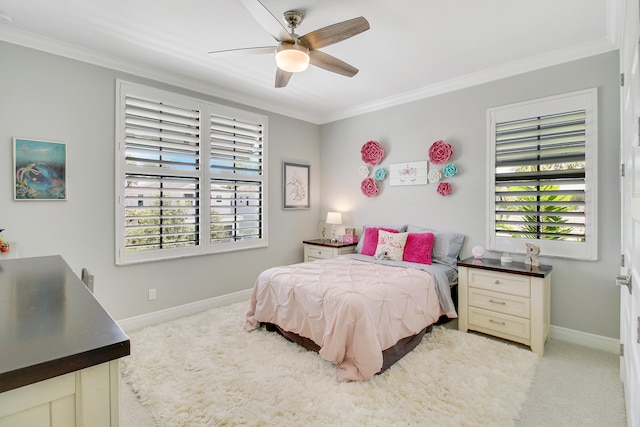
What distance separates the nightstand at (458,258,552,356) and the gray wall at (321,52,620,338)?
13.2 inches

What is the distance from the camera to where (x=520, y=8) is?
2350 mm

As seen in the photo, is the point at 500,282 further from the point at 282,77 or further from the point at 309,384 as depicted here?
the point at 282,77

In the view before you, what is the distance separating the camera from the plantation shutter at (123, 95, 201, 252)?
3236mm

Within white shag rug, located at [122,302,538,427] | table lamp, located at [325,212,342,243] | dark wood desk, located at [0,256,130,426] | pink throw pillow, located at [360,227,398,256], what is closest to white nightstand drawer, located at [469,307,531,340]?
white shag rug, located at [122,302,538,427]

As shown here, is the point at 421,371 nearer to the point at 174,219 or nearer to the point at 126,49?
the point at 174,219

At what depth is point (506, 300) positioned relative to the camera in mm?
2896

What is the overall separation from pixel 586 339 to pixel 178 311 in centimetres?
417

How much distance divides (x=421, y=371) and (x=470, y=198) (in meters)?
2.07

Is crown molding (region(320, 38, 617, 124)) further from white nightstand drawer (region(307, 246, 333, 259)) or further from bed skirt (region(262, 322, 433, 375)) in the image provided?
bed skirt (region(262, 322, 433, 375))

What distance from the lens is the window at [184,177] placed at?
3223 mm

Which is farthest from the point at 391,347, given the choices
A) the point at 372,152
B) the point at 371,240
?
the point at 372,152

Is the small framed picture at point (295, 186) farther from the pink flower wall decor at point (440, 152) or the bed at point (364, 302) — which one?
the pink flower wall decor at point (440, 152)

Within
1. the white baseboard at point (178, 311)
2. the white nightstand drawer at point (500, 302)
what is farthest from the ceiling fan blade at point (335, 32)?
the white baseboard at point (178, 311)

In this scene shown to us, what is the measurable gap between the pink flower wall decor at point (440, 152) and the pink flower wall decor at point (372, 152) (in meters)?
0.75
